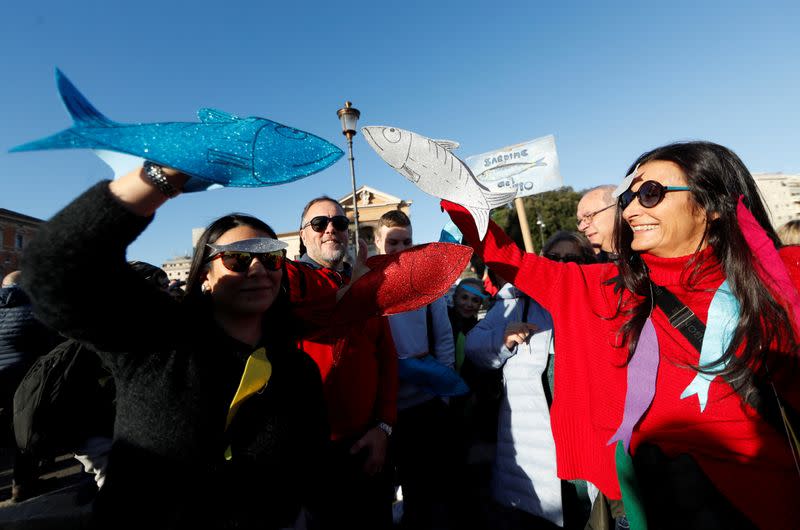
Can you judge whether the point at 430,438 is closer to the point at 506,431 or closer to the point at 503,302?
the point at 506,431

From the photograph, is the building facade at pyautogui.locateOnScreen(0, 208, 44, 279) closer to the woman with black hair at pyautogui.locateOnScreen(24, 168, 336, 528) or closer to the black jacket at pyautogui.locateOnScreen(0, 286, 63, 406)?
the black jacket at pyautogui.locateOnScreen(0, 286, 63, 406)

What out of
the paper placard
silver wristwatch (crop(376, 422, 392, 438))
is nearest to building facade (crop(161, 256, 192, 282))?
silver wristwatch (crop(376, 422, 392, 438))

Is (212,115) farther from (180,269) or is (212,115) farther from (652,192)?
(180,269)

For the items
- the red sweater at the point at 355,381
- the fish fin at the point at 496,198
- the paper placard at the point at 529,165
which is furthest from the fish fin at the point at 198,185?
the paper placard at the point at 529,165

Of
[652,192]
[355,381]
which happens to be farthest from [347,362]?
[652,192]

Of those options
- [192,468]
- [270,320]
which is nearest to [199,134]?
[270,320]

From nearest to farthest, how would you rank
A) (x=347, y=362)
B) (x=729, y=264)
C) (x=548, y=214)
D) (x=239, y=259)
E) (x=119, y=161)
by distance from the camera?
1. (x=119, y=161)
2. (x=239, y=259)
3. (x=729, y=264)
4. (x=347, y=362)
5. (x=548, y=214)

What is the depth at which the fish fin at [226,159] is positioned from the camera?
3.32 ft

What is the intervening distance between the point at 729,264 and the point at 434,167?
123 cm

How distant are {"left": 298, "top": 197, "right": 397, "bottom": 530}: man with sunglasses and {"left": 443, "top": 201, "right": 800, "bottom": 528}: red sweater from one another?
818 millimetres

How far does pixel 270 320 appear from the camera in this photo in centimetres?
163

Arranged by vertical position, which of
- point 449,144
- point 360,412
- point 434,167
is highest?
point 449,144

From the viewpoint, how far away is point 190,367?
124 cm

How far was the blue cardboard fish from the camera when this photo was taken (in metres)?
0.95
